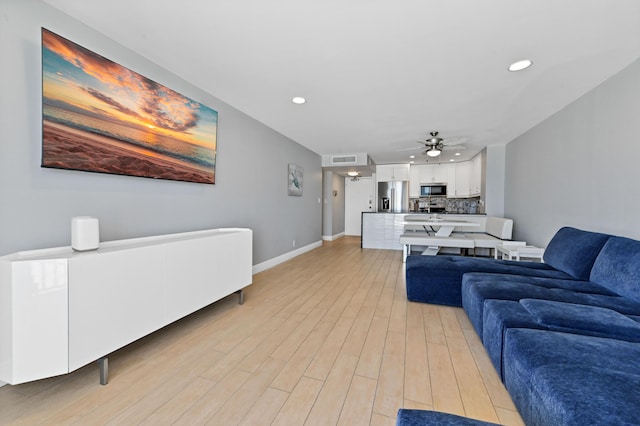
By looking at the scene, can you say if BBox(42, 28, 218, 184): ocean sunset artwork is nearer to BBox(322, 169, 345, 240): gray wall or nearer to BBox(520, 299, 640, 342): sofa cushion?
BBox(520, 299, 640, 342): sofa cushion

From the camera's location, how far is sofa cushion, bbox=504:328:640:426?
2.80ft

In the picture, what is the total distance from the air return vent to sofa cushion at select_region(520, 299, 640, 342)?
5024 mm

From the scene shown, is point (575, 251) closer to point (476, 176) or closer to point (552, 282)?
point (552, 282)

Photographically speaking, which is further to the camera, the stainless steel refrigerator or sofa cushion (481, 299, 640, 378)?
the stainless steel refrigerator

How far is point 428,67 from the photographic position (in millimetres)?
2418

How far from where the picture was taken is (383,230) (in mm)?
6574

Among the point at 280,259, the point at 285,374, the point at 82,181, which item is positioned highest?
the point at 82,181

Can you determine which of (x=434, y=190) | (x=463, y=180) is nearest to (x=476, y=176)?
(x=463, y=180)

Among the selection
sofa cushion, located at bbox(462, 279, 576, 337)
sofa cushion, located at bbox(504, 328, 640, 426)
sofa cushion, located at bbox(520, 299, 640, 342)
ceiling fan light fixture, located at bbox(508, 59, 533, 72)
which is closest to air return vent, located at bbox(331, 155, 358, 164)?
ceiling fan light fixture, located at bbox(508, 59, 533, 72)

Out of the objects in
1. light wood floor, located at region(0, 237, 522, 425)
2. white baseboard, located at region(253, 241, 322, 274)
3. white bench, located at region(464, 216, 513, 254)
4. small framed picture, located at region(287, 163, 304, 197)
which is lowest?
light wood floor, located at region(0, 237, 522, 425)

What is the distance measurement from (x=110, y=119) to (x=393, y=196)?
7073mm

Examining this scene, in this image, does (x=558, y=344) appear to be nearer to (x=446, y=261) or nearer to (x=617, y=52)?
(x=446, y=261)

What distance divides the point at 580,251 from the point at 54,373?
13.3ft

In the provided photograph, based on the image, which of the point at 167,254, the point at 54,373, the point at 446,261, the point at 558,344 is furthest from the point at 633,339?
the point at 54,373
